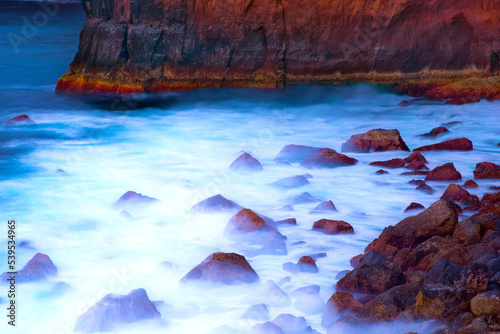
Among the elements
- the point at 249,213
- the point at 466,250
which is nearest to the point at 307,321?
the point at 466,250

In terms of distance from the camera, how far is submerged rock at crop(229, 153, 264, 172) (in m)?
6.73

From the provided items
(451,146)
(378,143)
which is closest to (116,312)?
(378,143)

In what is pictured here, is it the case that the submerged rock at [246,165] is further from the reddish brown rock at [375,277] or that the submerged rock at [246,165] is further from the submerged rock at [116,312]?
the submerged rock at [116,312]

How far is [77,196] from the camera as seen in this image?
602 centimetres

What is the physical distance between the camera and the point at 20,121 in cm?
991

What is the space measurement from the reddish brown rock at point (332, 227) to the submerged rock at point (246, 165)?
81.5 inches

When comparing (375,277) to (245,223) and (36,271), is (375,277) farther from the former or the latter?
(36,271)

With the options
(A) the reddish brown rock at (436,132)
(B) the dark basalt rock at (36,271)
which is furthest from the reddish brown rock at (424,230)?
(A) the reddish brown rock at (436,132)

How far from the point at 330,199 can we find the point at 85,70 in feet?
25.1

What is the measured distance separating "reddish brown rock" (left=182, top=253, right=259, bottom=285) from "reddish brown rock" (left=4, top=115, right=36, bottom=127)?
6.99m

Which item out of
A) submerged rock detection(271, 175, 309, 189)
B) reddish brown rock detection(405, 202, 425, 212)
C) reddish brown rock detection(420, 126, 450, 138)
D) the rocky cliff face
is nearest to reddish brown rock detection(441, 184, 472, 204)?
reddish brown rock detection(405, 202, 425, 212)

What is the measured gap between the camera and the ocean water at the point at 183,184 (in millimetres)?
3783

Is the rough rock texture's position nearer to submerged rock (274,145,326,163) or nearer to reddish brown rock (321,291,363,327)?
reddish brown rock (321,291,363,327)

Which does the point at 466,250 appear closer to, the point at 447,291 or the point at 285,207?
the point at 447,291
